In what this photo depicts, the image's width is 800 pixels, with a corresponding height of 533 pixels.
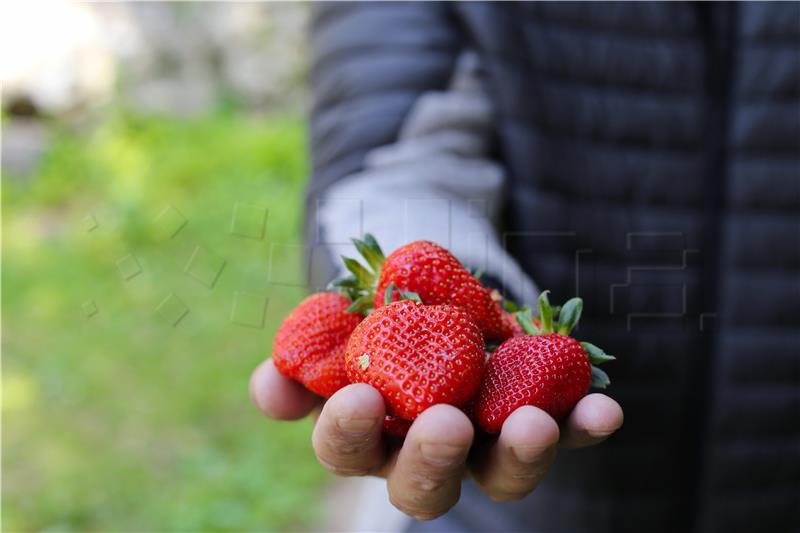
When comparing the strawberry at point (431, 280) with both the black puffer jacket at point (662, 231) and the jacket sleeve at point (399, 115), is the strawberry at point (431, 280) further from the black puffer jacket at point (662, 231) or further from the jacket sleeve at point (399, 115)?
the black puffer jacket at point (662, 231)

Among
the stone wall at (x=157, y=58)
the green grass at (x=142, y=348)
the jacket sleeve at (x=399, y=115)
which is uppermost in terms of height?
the stone wall at (x=157, y=58)

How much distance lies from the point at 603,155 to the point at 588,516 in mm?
394

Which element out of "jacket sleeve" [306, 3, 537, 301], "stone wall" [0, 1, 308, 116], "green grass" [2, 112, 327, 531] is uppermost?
"stone wall" [0, 1, 308, 116]

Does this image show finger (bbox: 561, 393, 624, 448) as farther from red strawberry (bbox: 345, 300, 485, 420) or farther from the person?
the person

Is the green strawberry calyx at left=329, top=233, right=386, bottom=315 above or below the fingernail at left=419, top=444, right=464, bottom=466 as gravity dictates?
above

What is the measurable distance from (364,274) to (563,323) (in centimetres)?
14

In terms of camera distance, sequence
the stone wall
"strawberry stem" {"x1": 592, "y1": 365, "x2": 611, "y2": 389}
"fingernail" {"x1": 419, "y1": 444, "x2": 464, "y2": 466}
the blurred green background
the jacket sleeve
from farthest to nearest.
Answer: the stone wall, the blurred green background, the jacket sleeve, "strawberry stem" {"x1": 592, "y1": 365, "x2": 611, "y2": 389}, "fingernail" {"x1": 419, "y1": 444, "x2": 464, "y2": 466}

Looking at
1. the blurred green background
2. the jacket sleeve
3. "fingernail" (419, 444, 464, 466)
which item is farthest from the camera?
the blurred green background

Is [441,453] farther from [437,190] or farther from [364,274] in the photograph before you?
[437,190]

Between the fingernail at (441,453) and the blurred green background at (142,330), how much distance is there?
15.1 inches

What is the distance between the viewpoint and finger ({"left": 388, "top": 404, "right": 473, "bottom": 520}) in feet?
1.32

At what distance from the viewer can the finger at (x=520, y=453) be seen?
16.3 inches

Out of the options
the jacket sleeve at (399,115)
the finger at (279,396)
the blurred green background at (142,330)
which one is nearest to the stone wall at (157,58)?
the blurred green background at (142,330)

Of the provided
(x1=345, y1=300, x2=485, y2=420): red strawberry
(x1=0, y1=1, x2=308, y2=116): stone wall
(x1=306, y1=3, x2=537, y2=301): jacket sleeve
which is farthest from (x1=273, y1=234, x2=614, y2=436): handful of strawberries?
(x1=0, y1=1, x2=308, y2=116): stone wall
